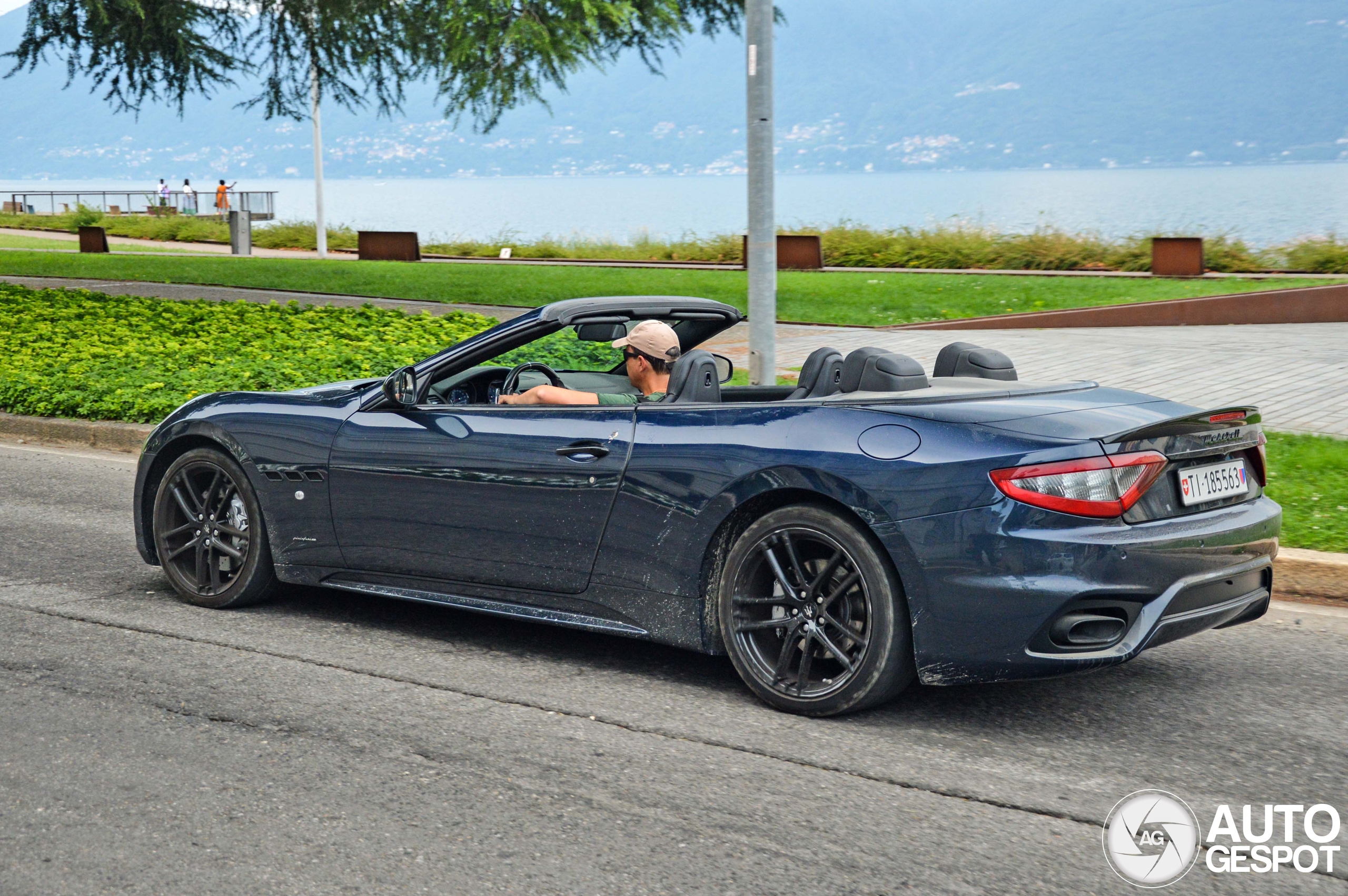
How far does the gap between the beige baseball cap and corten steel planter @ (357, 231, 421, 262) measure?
27.8m

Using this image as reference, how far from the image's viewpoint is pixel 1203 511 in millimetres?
4582

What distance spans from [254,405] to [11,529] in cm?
259

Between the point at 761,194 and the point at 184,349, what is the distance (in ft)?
22.0

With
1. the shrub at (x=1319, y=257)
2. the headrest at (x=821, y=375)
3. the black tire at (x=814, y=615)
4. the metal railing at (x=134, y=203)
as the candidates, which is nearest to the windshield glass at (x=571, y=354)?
the headrest at (x=821, y=375)

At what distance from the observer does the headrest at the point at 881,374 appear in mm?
4891

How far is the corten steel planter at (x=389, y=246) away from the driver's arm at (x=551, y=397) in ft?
91.8

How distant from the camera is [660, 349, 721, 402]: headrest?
504 cm

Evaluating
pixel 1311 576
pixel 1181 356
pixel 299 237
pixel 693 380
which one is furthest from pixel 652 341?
pixel 299 237

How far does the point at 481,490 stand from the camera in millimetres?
5277

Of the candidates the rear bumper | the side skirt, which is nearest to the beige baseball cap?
the side skirt

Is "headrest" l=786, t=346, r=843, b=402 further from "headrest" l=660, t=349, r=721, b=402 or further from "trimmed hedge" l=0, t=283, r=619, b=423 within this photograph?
"trimmed hedge" l=0, t=283, r=619, b=423

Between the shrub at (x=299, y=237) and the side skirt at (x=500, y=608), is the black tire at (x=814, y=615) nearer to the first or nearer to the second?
the side skirt at (x=500, y=608)

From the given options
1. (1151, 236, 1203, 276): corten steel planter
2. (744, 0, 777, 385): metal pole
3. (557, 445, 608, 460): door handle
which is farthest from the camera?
(1151, 236, 1203, 276): corten steel planter

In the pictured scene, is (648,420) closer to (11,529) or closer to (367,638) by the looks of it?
(367,638)
